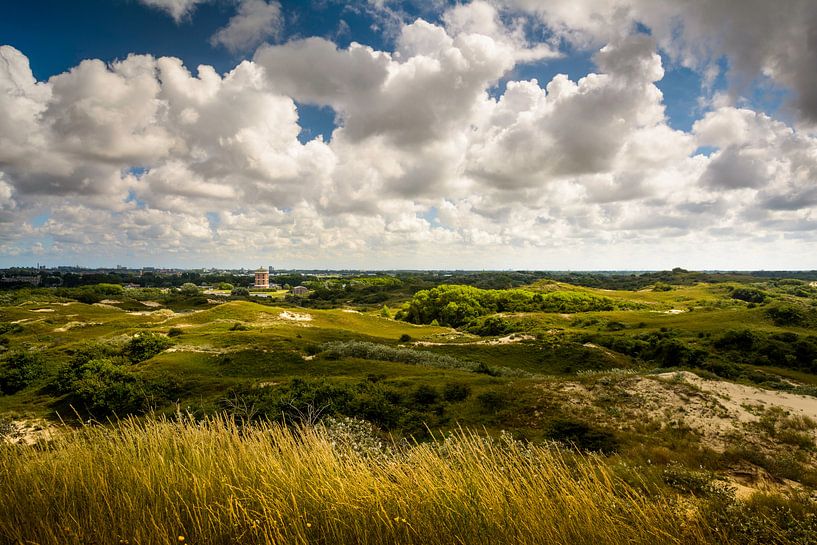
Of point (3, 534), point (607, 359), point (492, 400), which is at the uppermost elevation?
point (3, 534)

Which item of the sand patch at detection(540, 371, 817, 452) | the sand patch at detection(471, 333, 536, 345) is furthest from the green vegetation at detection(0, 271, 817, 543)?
the sand patch at detection(471, 333, 536, 345)

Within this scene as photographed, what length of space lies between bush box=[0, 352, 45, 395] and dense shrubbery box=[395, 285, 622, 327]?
81.7 meters

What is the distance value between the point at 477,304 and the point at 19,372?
90.9m

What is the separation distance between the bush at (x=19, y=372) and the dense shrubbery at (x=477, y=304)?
8173 cm

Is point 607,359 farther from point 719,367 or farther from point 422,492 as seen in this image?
point 422,492

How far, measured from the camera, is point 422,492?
178 inches

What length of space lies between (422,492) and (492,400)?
62.7 ft

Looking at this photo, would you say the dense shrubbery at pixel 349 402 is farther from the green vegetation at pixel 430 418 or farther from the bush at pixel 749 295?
the bush at pixel 749 295

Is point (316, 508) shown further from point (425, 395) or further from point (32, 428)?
point (32, 428)

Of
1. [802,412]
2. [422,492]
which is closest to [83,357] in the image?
[422,492]

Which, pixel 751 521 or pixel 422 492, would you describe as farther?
pixel 751 521

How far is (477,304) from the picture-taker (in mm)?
106625

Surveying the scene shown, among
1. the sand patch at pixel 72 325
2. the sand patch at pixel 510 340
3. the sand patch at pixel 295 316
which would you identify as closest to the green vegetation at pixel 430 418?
the sand patch at pixel 510 340

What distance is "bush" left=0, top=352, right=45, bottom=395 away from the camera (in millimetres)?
31266
